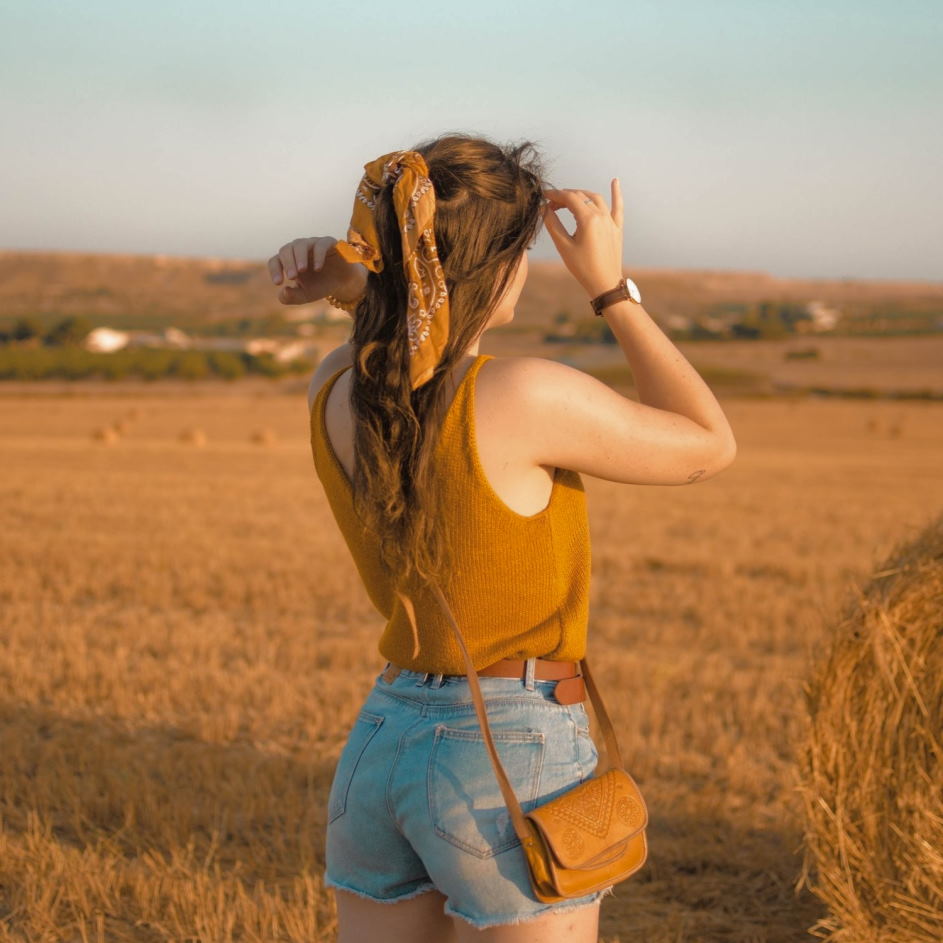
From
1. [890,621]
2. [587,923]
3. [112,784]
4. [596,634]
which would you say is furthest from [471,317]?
[596,634]

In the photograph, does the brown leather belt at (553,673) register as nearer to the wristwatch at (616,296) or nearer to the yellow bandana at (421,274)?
the yellow bandana at (421,274)

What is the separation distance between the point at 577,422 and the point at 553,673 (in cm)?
44

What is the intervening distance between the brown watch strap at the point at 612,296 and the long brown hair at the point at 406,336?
0.54 ft

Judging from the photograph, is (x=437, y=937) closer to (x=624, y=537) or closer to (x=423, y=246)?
(x=423, y=246)

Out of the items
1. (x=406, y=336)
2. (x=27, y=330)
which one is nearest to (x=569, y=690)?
(x=406, y=336)

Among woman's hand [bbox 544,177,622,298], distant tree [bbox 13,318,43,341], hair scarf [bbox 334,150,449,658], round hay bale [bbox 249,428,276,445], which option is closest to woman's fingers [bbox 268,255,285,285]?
hair scarf [bbox 334,150,449,658]

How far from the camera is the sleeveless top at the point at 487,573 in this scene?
1915 millimetres

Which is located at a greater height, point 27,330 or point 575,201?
point 575,201

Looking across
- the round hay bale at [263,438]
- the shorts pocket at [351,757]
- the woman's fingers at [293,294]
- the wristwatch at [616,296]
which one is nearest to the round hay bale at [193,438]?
the round hay bale at [263,438]

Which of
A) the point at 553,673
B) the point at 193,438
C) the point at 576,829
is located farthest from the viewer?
A: the point at 193,438

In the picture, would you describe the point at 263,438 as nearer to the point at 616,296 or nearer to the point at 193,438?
the point at 193,438

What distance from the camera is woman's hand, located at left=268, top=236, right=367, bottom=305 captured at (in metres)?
2.35

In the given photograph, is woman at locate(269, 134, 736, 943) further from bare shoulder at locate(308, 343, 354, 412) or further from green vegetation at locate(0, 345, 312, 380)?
green vegetation at locate(0, 345, 312, 380)

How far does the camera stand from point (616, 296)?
209 cm
